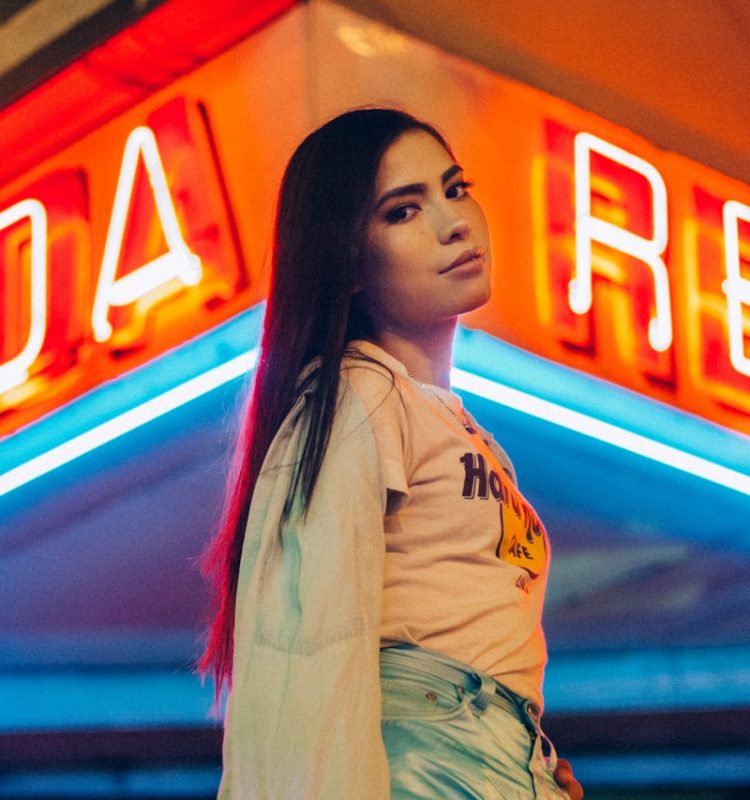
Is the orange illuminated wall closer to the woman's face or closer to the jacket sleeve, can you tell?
the woman's face

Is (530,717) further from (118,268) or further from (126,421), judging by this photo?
(118,268)

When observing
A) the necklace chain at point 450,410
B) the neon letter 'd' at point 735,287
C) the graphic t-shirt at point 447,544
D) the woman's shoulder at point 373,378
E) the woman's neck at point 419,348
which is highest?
the neon letter 'd' at point 735,287

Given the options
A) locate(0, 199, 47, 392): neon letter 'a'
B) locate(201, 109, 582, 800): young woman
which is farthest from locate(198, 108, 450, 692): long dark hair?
locate(0, 199, 47, 392): neon letter 'a'

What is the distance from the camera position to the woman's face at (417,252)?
131 centimetres

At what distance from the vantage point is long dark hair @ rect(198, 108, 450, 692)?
1238 millimetres

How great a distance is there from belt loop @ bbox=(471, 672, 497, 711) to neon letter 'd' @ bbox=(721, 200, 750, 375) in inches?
86.0

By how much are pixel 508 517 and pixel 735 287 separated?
2.15 meters

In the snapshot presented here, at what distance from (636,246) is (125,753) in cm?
180

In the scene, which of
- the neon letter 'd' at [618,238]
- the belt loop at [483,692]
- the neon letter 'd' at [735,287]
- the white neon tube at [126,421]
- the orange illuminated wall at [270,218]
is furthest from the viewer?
the neon letter 'd' at [735,287]

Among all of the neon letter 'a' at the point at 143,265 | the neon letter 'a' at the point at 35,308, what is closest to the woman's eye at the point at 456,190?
the neon letter 'a' at the point at 143,265

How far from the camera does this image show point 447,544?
1.20 meters

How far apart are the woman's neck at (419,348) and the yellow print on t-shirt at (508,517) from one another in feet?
0.43

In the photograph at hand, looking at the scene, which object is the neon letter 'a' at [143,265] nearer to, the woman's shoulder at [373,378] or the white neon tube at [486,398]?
the white neon tube at [486,398]

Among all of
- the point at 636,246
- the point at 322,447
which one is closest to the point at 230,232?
the point at 636,246
